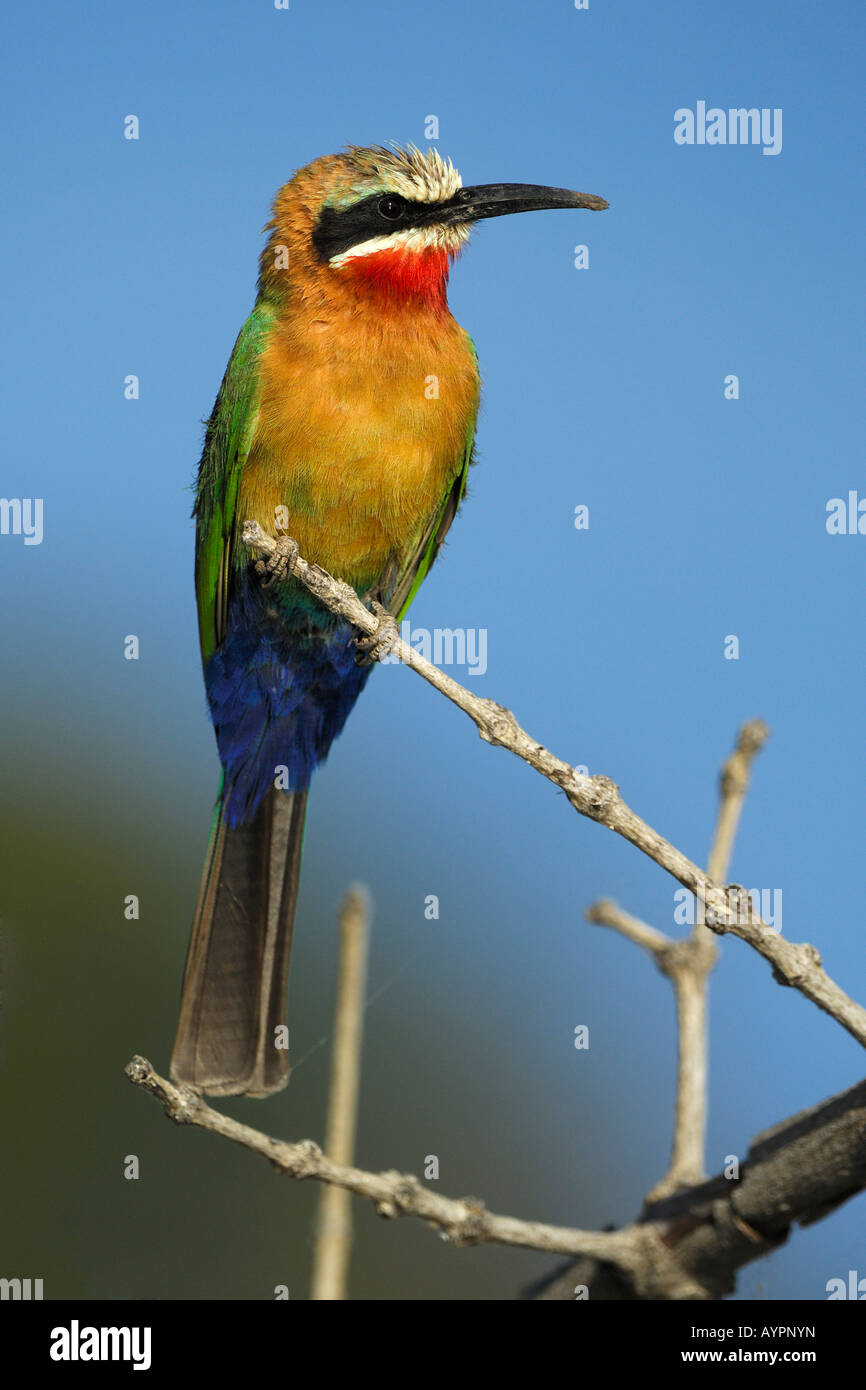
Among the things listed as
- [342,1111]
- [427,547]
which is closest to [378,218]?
[427,547]

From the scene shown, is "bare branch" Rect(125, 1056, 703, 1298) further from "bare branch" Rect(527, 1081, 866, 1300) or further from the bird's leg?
the bird's leg

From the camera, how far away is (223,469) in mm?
4883

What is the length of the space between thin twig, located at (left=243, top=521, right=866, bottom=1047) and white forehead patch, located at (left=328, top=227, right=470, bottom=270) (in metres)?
1.94

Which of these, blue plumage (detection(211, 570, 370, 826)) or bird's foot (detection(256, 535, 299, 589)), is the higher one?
bird's foot (detection(256, 535, 299, 589))

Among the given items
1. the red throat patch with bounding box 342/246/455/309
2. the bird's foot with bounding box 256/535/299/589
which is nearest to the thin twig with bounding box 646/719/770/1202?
the bird's foot with bounding box 256/535/299/589

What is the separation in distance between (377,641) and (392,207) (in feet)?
5.04

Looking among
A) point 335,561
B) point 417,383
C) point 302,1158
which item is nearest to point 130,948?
point 335,561

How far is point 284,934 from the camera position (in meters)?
4.55

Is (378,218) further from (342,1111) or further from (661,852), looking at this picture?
(342,1111)

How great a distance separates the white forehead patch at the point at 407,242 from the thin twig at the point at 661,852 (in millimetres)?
1939

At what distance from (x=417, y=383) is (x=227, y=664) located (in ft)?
4.19

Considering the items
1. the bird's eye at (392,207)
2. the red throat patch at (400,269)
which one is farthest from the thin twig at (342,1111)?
the bird's eye at (392,207)

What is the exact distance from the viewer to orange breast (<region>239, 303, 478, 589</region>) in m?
4.56
